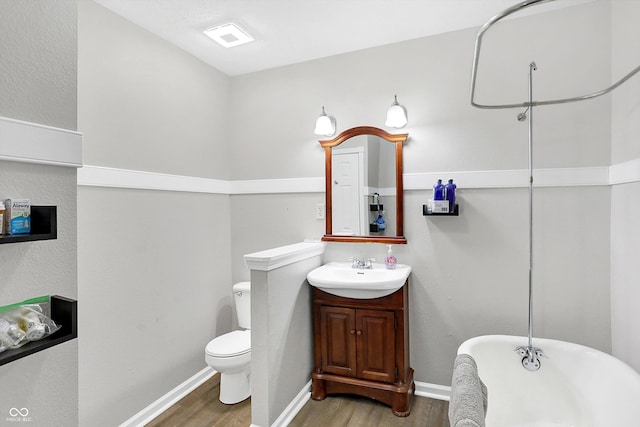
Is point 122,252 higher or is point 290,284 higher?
point 122,252

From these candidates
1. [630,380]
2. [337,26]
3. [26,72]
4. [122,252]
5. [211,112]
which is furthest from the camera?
[211,112]

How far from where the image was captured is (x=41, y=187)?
1.05m

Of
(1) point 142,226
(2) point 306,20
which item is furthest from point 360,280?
(2) point 306,20

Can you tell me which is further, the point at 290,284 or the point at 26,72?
the point at 290,284

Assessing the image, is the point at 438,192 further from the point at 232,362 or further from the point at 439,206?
the point at 232,362

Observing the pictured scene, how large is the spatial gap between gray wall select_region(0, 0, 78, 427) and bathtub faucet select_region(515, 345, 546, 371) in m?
2.12

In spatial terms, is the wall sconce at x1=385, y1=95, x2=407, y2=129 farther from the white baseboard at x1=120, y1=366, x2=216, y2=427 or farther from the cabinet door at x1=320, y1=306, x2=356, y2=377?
the white baseboard at x1=120, y1=366, x2=216, y2=427

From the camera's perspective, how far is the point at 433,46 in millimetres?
2322

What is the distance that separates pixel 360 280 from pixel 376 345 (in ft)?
1.51

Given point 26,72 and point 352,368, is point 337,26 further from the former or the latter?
point 352,368

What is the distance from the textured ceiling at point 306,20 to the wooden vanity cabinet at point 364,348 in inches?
68.0

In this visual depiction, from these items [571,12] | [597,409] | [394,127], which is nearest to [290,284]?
[394,127]

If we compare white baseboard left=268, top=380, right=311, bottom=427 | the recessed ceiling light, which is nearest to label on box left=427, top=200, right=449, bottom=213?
white baseboard left=268, top=380, right=311, bottom=427

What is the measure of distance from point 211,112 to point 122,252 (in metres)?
1.34
